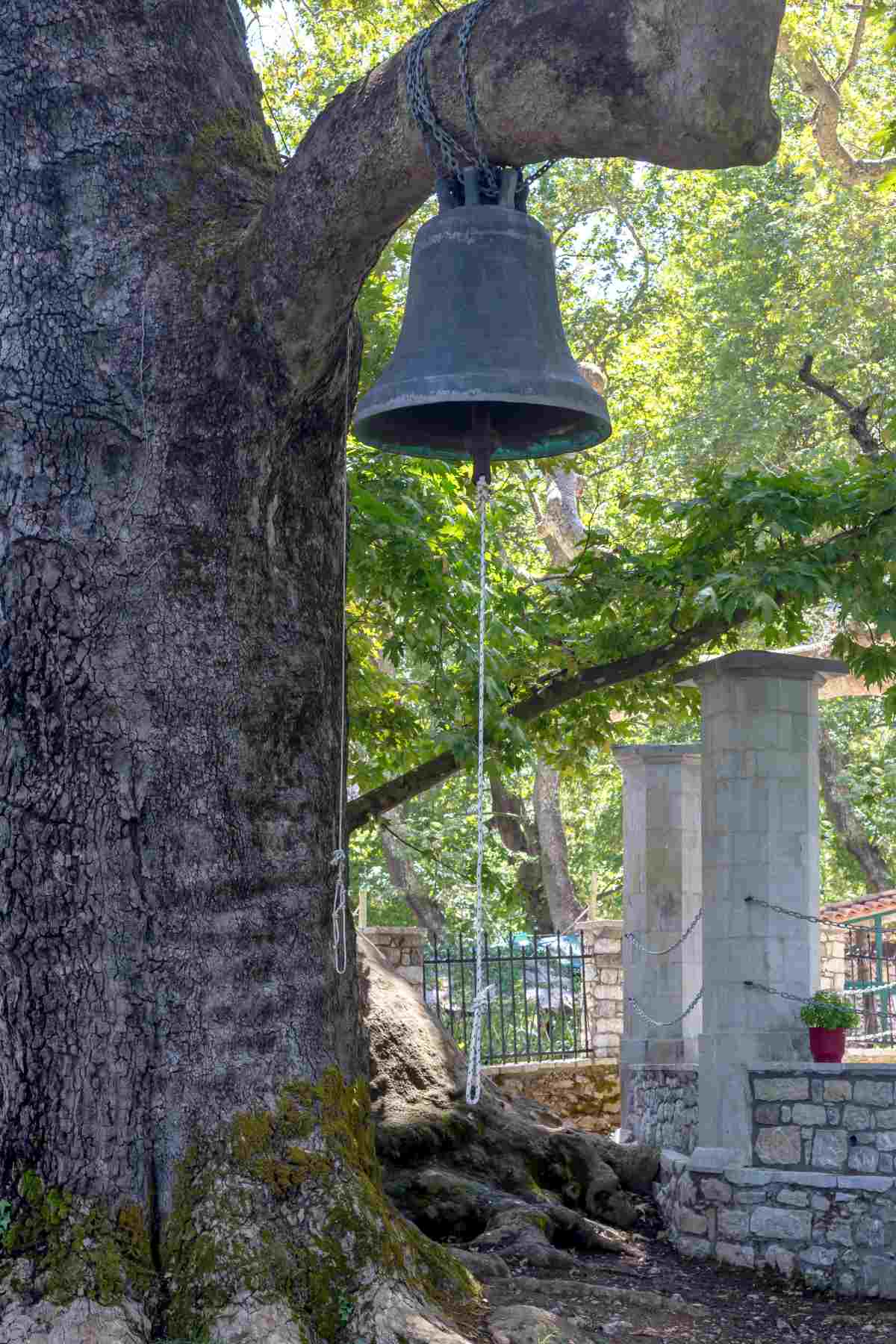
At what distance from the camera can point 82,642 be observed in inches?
170

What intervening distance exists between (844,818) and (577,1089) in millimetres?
10461

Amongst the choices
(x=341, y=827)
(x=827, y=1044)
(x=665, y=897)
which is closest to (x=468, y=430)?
(x=341, y=827)

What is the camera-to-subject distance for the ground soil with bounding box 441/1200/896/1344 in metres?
5.61

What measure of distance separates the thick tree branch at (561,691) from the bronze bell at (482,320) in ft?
17.4

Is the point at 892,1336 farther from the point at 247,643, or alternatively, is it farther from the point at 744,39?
the point at 744,39

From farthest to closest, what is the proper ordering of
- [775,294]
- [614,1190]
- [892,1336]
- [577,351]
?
[577,351] → [775,294] → [614,1190] → [892,1336]

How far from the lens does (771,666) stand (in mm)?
8789

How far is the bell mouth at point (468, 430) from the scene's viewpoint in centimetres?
418

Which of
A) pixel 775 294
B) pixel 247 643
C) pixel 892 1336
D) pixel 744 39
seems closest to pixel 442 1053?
pixel 892 1336

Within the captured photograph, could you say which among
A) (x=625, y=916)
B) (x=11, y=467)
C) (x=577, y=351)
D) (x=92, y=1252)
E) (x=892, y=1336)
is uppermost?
(x=577, y=351)

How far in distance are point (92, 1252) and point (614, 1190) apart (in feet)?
19.2

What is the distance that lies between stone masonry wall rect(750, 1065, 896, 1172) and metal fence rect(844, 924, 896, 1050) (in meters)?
5.51

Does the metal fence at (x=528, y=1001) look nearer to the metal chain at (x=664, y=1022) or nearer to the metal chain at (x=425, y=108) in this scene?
the metal chain at (x=664, y=1022)

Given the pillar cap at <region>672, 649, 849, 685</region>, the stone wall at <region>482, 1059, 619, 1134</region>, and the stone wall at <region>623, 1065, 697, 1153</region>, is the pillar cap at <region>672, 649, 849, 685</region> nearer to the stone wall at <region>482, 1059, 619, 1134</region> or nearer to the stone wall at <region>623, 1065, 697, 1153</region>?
the stone wall at <region>623, 1065, 697, 1153</region>
